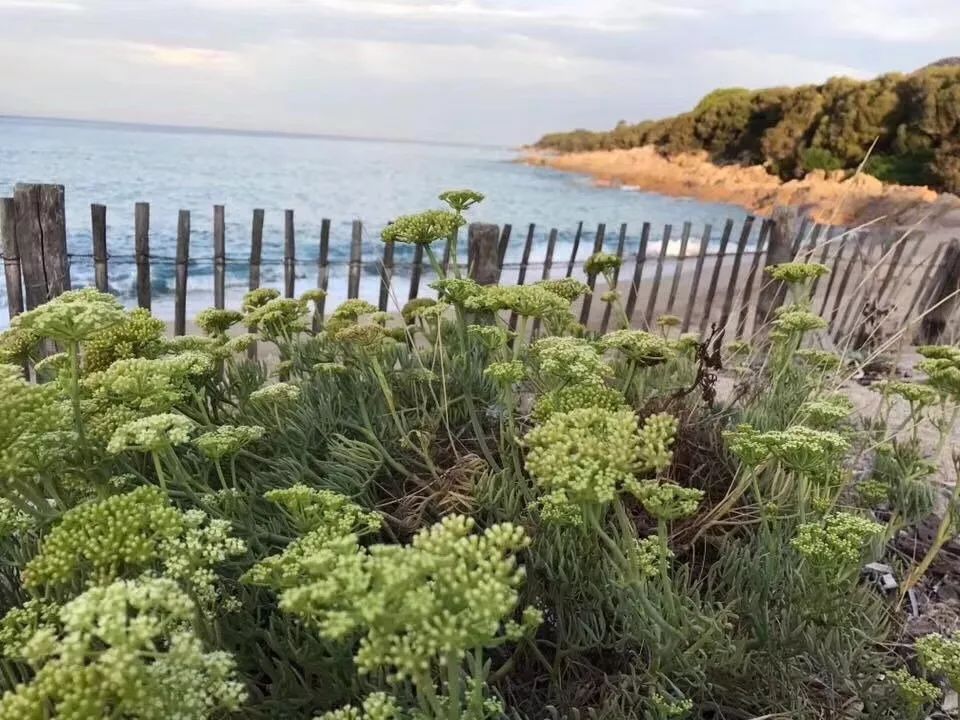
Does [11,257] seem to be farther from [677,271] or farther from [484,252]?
[677,271]

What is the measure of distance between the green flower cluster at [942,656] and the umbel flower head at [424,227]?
1782 mm

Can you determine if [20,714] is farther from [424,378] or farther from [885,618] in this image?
[885,618]

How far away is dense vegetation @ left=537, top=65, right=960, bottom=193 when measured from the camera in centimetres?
2778

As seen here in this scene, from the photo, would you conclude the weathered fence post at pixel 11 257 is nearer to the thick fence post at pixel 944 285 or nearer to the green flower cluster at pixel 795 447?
the green flower cluster at pixel 795 447

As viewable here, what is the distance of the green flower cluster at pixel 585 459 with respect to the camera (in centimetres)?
125

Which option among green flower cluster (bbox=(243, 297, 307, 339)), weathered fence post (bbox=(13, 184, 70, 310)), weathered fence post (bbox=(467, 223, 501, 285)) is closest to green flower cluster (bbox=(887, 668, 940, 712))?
green flower cluster (bbox=(243, 297, 307, 339))

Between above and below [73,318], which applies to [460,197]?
above

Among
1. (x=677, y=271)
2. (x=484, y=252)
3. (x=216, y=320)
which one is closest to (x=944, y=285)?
(x=677, y=271)

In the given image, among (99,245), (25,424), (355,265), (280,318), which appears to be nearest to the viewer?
(25,424)

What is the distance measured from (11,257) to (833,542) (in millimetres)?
4801

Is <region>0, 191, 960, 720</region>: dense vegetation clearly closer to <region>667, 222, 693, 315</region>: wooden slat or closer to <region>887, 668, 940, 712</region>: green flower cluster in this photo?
A: <region>887, 668, 940, 712</region>: green flower cluster

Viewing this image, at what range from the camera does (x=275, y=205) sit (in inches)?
953

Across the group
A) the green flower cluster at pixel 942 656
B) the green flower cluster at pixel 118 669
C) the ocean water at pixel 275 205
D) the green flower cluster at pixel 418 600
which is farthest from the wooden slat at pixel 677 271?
the green flower cluster at pixel 118 669

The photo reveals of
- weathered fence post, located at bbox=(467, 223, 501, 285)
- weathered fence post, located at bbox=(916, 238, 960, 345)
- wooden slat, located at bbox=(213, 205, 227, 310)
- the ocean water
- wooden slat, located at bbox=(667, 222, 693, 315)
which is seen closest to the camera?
weathered fence post, located at bbox=(467, 223, 501, 285)
